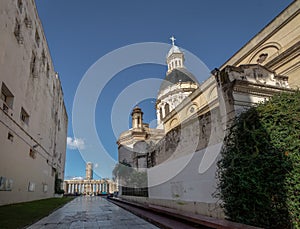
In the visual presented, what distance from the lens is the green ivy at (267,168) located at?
3.61 m

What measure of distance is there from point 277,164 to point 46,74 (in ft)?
69.2

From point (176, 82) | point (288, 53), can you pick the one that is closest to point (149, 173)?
point (288, 53)

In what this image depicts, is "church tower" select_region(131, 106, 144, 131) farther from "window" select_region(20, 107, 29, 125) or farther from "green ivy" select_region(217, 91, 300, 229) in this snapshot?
"green ivy" select_region(217, 91, 300, 229)

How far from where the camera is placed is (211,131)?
6441 mm

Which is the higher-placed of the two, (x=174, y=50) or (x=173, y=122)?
(x=174, y=50)

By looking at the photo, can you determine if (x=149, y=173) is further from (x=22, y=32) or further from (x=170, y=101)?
(x=170, y=101)

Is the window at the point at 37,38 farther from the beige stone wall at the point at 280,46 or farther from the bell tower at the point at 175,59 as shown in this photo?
the bell tower at the point at 175,59

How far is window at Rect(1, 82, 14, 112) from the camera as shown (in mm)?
10655

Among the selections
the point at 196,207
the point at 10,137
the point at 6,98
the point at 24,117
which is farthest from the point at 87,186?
the point at 196,207

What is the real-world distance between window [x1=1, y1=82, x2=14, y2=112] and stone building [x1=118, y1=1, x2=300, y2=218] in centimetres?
788

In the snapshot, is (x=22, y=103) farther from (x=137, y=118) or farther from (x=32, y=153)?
(x=137, y=118)

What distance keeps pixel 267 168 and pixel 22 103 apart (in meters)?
13.9

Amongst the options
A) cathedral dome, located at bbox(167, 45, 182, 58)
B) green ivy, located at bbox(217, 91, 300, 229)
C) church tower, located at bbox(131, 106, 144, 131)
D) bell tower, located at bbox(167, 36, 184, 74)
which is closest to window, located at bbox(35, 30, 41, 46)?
church tower, located at bbox(131, 106, 144, 131)

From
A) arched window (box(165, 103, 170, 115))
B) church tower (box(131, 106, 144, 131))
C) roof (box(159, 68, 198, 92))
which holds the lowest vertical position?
church tower (box(131, 106, 144, 131))
